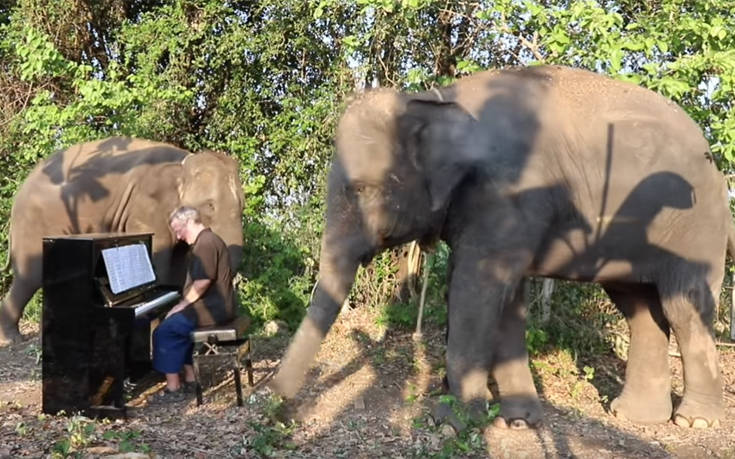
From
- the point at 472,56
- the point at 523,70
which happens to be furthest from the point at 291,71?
the point at 523,70

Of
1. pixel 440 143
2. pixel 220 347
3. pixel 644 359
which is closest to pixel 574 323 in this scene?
pixel 644 359

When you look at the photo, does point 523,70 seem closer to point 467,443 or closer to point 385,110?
point 385,110

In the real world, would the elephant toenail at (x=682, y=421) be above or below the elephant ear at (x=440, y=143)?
below

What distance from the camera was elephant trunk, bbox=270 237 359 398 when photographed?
236 inches

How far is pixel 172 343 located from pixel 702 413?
4555 millimetres

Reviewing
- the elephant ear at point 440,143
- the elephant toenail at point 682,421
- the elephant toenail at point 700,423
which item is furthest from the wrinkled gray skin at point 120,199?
the elephant toenail at point 700,423

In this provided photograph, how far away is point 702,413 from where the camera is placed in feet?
22.4

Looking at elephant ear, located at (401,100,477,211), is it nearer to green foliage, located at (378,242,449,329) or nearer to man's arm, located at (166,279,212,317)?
man's arm, located at (166,279,212,317)

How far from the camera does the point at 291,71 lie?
12.7m

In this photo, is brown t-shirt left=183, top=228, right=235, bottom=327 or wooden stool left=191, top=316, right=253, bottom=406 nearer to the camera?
wooden stool left=191, top=316, right=253, bottom=406

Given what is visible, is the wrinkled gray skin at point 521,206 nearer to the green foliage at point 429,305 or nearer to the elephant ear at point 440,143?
the elephant ear at point 440,143

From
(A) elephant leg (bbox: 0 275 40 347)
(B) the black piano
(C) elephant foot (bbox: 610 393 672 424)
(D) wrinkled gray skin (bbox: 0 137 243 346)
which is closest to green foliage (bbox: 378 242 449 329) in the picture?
(D) wrinkled gray skin (bbox: 0 137 243 346)

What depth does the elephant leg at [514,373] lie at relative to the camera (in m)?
6.58

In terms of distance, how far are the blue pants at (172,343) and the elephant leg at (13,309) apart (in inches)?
141
